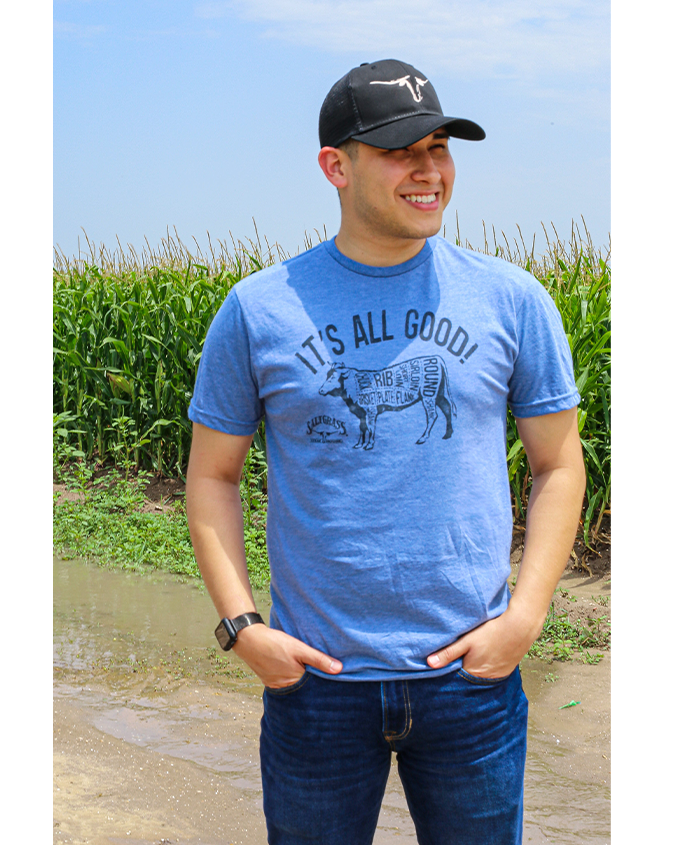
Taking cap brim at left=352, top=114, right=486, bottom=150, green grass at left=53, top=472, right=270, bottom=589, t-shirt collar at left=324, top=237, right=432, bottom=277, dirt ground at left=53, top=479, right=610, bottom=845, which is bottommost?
dirt ground at left=53, top=479, right=610, bottom=845

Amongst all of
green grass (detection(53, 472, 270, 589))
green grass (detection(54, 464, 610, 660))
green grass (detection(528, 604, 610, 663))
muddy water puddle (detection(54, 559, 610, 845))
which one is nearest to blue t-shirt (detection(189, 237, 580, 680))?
muddy water puddle (detection(54, 559, 610, 845))

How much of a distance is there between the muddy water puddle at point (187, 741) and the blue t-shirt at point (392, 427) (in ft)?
5.04

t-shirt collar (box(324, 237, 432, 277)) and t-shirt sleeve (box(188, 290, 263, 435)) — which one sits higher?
t-shirt collar (box(324, 237, 432, 277))

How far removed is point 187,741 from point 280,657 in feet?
6.86

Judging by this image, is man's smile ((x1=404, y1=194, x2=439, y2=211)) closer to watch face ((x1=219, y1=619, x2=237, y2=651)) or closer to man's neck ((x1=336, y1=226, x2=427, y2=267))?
man's neck ((x1=336, y1=226, x2=427, y2=267))

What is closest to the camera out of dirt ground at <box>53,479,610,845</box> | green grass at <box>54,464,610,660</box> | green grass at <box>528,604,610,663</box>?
dirt ground at <box>53,479,610,845</box>

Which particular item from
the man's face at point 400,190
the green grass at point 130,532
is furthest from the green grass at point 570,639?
the man's face at point 400,190

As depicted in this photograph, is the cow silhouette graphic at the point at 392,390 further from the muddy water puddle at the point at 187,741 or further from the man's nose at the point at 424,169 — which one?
the muddy water puddle at the point at 187,741

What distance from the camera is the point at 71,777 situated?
3.03 m

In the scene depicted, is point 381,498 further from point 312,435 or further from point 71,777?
point 71,777

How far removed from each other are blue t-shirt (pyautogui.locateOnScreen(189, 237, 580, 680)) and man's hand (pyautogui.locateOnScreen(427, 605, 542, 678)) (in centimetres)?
2

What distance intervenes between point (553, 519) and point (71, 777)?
7.44 ft

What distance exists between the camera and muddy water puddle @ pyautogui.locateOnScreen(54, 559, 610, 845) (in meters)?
2.78

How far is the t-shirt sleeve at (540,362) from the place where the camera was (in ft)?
5.10
